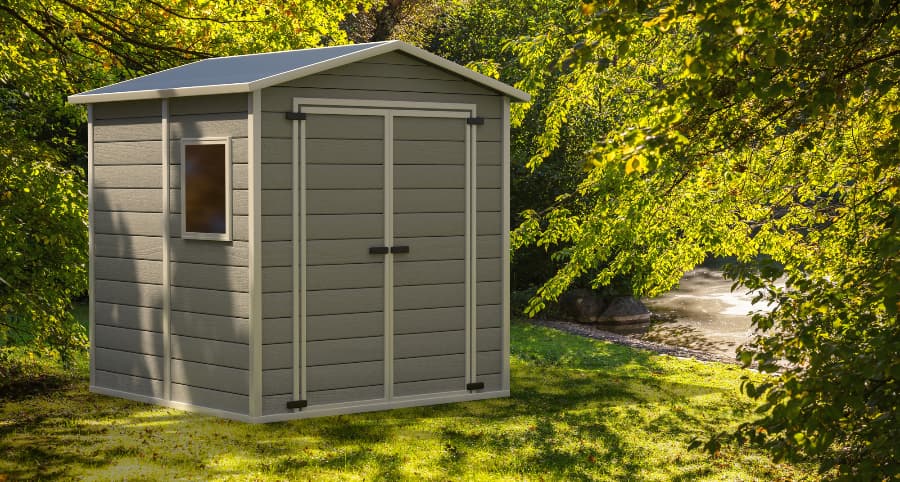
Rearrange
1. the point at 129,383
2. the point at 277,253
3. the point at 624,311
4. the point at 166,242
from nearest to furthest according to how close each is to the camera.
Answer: the point at 277,253 → the point at 166,242 → the point at 129,383 → the point at 624,311

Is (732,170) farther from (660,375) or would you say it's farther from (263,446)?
(263,446)

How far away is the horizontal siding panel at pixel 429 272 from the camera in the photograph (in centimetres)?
816

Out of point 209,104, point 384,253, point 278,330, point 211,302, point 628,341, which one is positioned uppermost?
→ point 209,104

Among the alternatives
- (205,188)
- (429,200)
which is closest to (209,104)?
(205,188)

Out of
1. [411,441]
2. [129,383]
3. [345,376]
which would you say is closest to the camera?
[411,441]

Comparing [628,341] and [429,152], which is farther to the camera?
[628,341]

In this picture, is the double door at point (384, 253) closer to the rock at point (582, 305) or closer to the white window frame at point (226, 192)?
the white window frame at point (226, 192)

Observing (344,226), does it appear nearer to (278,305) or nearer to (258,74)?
(278,305)

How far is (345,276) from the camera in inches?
313

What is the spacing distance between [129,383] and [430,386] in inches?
95.6

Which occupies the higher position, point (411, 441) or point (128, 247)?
point (128, 247)

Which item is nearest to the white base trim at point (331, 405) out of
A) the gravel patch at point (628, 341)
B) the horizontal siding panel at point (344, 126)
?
the horizontal siding panel at point (344, 126)

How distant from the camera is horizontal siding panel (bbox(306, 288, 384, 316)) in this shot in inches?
309

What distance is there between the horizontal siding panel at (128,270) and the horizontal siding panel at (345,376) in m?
1.46
